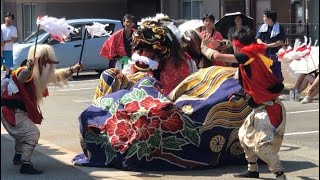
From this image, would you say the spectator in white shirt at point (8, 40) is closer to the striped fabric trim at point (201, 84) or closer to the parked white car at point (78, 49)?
the parked white car at point (78, 49)

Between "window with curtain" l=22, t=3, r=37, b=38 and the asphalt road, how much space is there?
18.8 meters

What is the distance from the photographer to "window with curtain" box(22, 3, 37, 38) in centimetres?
3253

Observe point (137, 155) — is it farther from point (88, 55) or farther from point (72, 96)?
point (88, 55)

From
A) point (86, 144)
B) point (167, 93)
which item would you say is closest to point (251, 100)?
point (167, 93)

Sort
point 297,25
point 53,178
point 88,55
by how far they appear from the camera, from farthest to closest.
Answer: point 88,55 < point 297,25 < point 53,178

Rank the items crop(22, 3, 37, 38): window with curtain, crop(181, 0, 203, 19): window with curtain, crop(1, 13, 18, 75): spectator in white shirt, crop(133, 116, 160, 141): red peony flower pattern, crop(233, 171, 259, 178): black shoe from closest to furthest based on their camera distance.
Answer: crop(233, 171, 259, 178): black shoe < crop(133, 116, 160, 141): red peony flower pattern < crop(1, 13, 18, 75): spectator in white shirt < crop(181, 0, 203, 19): window with curtain < crop(22, 3, 37, 38): window with curtain

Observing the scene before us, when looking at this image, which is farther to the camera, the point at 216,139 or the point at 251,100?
the point at 216,139

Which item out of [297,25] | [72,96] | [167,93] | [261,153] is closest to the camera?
[261,153]

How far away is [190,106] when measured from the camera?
731 cm

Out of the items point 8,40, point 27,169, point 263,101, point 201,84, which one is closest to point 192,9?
point 8,40

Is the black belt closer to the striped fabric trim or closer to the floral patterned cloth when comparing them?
the floral patterned cloth

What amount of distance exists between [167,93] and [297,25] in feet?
36.2

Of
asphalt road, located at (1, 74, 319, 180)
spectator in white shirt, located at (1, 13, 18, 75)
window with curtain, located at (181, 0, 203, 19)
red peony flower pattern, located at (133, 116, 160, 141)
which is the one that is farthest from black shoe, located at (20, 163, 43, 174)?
window with curtain, located at (181, 0, 203, 19)

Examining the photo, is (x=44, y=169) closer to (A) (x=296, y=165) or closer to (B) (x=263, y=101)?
(B) (x=263, y=101)
